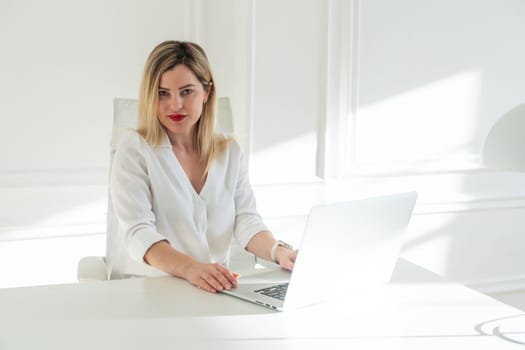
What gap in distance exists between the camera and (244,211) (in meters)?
2.28

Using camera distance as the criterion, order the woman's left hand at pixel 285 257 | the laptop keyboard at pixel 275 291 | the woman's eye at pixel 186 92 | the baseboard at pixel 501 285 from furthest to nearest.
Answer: the baseboard at pixel 501 285
the woman's eye at pixel 186 92
the woman's left hand at pixel 285 257
the laptop keyboard at pixel 275 291

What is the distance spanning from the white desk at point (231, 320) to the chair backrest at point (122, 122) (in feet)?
1.66

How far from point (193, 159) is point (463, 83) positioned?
6.10 ft

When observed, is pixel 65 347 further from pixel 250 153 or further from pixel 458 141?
pixel 458 141

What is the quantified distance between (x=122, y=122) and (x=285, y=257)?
0.69 meters

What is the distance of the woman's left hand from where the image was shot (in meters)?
1.95

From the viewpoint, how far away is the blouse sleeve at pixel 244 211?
2.22 meters

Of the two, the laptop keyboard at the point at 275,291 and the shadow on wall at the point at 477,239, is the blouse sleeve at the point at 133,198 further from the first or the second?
the shadow on wall at the point at 477,239

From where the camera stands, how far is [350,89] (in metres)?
3.35

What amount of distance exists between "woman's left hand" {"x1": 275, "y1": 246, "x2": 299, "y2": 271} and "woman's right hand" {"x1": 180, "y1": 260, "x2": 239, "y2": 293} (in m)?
0.19

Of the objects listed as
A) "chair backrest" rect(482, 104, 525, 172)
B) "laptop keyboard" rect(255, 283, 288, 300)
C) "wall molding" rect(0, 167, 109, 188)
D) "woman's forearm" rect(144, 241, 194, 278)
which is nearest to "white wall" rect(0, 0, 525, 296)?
"wall molding" rect(0, 167, 109, 188)

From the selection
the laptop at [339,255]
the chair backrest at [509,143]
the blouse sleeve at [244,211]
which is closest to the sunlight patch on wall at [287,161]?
the blouse sleeve at [244,211]

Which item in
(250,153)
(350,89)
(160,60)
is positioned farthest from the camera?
(350,89)

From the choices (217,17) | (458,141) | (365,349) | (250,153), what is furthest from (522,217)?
(365,349)
